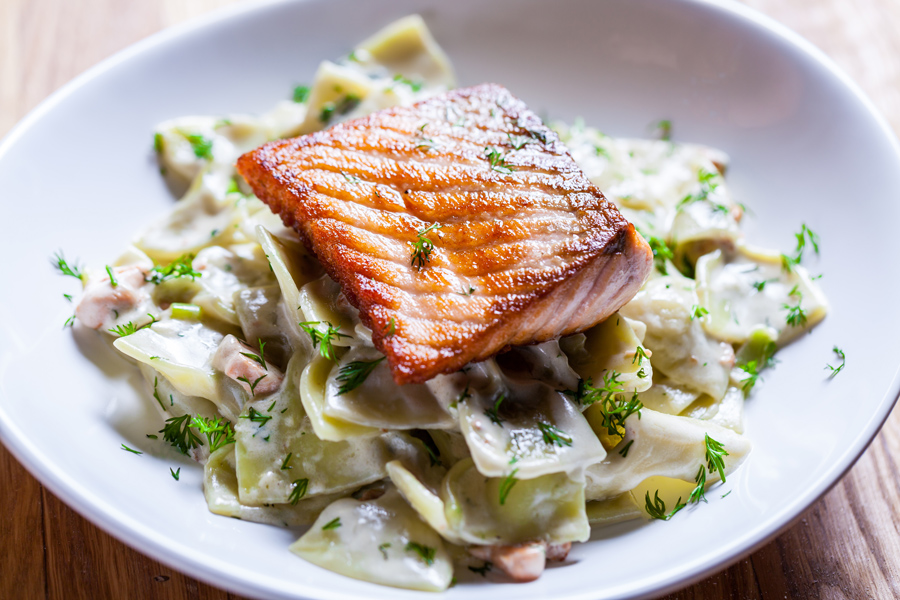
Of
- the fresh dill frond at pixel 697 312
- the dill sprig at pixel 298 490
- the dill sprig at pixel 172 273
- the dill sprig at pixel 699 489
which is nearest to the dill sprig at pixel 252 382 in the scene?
the dill sprig at pixel 298 490

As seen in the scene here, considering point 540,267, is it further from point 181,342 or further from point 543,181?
point 181,342

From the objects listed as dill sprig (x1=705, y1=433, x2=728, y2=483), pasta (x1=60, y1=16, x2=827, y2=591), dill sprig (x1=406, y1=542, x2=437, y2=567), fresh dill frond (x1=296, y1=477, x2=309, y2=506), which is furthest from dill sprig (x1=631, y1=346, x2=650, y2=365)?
Result: fresh dill frond (x1=296, y1=477, x2=309, y2=506)

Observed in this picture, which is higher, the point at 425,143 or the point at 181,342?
the point at 425,143

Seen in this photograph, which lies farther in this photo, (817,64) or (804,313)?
(817,64)

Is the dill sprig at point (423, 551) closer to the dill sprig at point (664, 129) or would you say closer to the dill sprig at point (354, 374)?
the dill sprig at point (354, 374)

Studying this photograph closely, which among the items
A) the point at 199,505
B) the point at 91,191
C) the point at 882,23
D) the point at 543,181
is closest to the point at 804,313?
the point at 543,181

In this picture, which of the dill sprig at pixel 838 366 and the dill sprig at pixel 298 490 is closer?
the dill sprig at pixel 298 490
